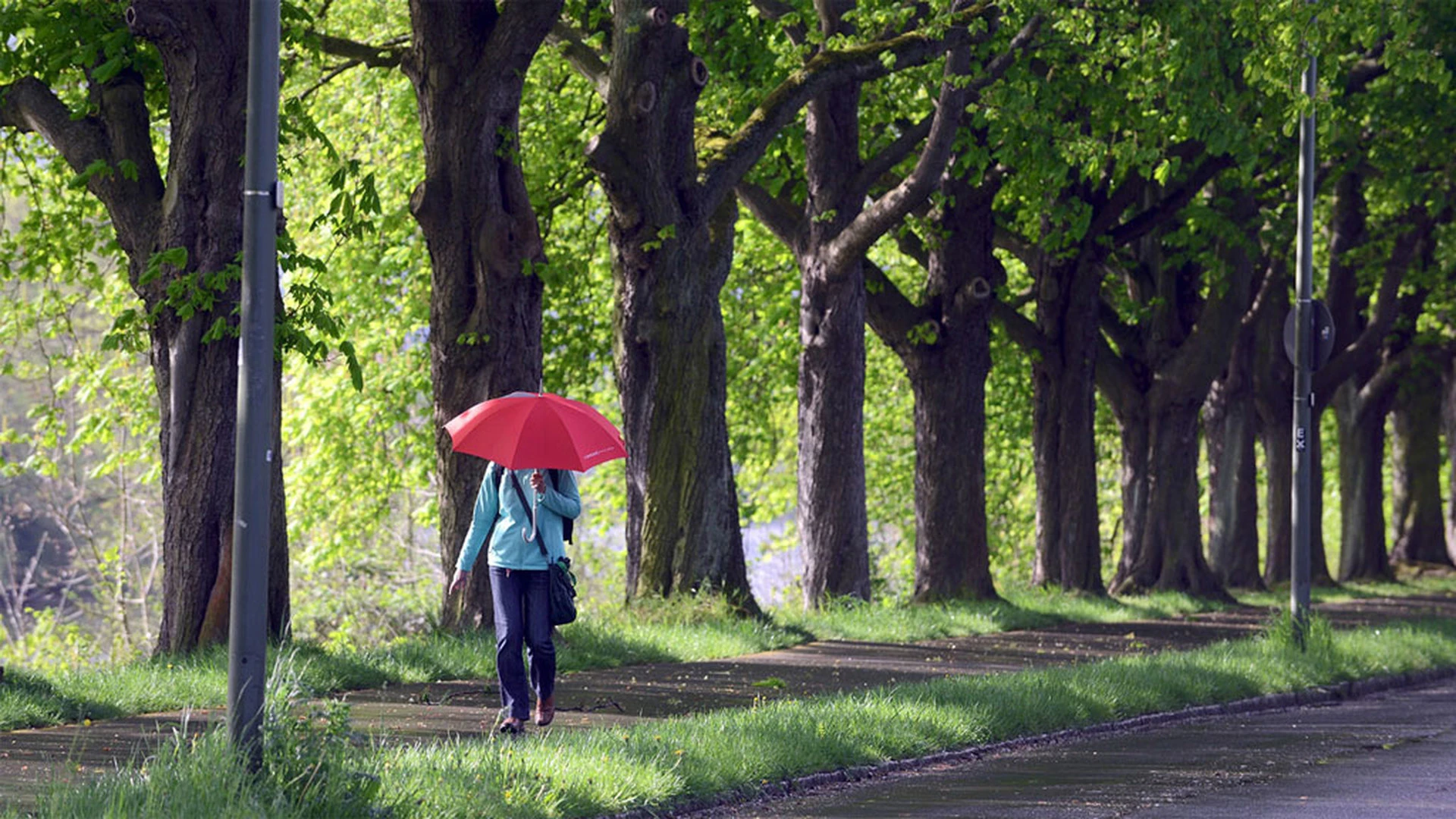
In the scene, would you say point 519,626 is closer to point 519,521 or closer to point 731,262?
point 519,521

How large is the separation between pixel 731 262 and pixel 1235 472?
47.3ft

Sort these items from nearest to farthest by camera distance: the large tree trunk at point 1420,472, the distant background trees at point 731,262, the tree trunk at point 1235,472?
1. the distant background trees at point 731,262
2. the tree trunk at point 1235,472
3. the large tree trunk at point 1420,472

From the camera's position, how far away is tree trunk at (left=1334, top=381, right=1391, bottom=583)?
36.9 metres

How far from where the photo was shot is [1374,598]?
31.7m

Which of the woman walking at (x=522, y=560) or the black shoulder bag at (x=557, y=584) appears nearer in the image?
the woman walking at (x=522, y=560)

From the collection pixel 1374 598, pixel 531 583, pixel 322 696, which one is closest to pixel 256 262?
pixel 531 583

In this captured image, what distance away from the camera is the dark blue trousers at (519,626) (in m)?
11.2

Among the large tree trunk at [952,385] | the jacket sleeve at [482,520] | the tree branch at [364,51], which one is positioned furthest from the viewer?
the large tree trunk at [952,385]

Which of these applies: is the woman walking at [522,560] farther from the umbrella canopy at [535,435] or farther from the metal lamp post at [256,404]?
the metal lamp post at [256,404]

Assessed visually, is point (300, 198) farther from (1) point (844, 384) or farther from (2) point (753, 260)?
(1) point (844, 384)

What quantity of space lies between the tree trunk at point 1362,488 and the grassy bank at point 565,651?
13.6 metres

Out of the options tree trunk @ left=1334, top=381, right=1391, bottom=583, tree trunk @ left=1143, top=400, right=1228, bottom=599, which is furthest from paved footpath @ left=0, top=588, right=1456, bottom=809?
tree trunk @ left=1334, top=381, right=1391, bottom=583

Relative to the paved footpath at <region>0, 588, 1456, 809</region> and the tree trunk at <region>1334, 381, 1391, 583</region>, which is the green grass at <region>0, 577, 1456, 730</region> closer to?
the paved footpath at <region>0, 588, 1456, 809</region>

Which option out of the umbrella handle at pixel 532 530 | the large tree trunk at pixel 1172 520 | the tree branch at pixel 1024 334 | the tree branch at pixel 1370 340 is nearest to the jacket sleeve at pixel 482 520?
the umbrella handle at pixel 532 530
